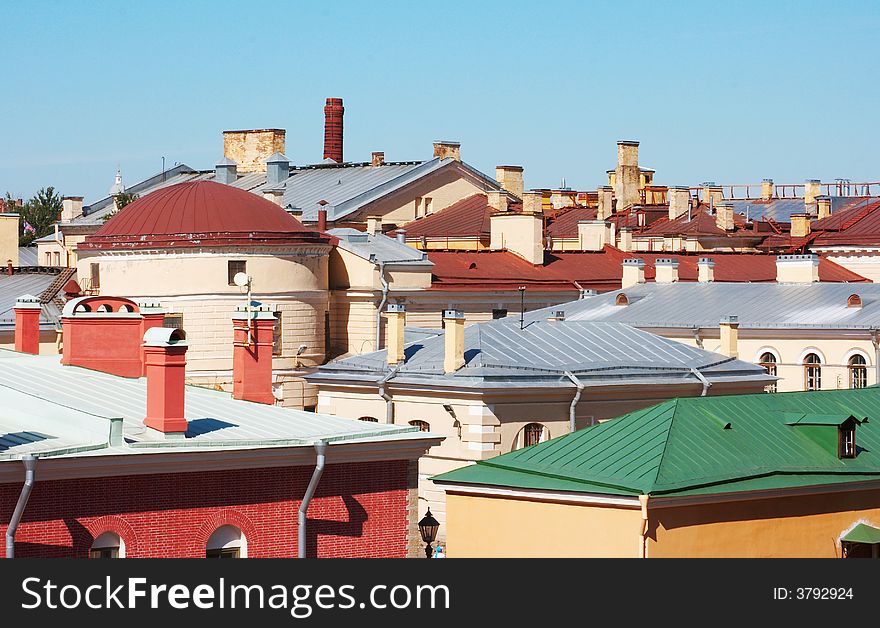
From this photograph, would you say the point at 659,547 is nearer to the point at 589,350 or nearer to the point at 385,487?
the point at 385,487

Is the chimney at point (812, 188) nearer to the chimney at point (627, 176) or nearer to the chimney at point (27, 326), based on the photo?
the chimney at point (627, 176)

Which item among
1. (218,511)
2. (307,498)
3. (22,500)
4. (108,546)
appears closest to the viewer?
(22,500)

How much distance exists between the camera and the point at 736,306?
54.9 metres

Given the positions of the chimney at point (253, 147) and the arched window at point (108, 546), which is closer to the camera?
the arched window at point (108, 546)

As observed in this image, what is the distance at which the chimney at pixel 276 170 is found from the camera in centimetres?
7729

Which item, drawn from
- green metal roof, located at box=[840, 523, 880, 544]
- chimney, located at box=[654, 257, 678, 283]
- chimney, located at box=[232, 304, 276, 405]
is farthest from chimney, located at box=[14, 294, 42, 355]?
chimney, located at box=[654, 257, 678, 283]

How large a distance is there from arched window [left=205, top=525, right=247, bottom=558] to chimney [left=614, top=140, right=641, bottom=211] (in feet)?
237

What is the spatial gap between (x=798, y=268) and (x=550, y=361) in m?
15.7

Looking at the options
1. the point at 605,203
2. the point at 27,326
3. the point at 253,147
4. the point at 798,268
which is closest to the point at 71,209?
the point at 253,147

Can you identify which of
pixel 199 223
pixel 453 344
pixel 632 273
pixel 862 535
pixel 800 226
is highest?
pixel 800 226

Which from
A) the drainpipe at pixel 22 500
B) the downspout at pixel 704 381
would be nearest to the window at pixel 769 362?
the downspout at pixel 704 381

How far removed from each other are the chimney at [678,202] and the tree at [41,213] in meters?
39.8

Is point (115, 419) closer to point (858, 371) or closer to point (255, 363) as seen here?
point (255, 363)

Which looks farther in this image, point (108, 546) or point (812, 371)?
point (812, 371)
